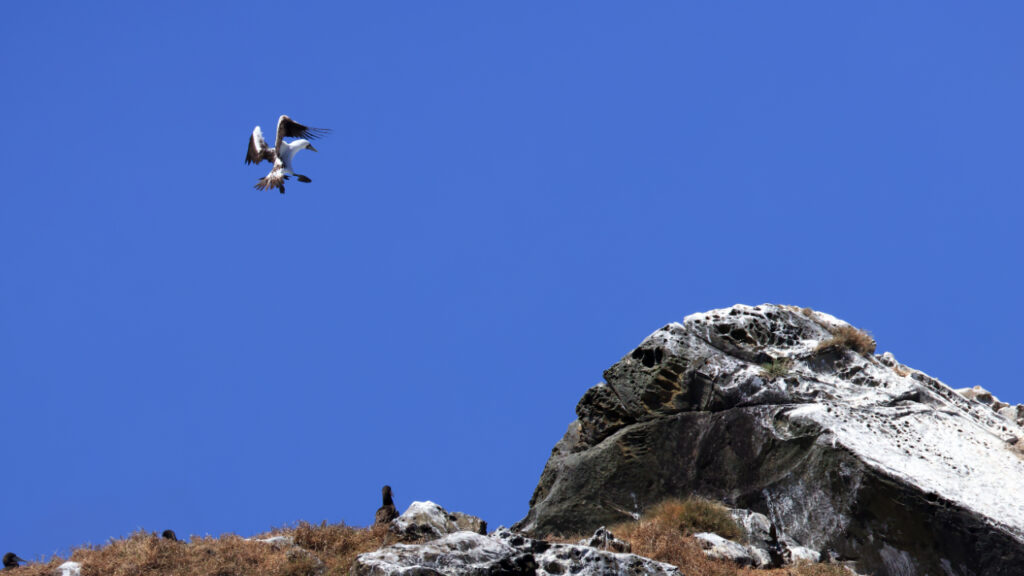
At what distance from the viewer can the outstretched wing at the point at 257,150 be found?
1891 centimetres

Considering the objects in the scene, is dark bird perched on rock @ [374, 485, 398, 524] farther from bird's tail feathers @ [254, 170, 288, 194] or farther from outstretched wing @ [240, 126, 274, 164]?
outstretched wing @ [240, 126, 274, 164]

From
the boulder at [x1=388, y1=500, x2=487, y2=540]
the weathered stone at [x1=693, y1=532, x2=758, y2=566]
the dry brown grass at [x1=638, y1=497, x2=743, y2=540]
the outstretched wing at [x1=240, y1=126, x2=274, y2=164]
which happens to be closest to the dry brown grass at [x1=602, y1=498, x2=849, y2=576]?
the dry brown grass at [x1=638, y1=497, x2=743, y2=540]

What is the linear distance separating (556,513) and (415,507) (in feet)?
11.2

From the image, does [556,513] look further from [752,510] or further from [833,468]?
[833,468]

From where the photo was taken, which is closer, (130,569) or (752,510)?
(130,569)

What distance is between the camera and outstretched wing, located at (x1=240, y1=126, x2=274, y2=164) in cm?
1891

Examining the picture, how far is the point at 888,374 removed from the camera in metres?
17.4

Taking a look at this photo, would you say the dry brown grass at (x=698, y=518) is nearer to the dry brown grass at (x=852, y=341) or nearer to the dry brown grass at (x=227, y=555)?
the dry brown grass at (x=852, y=341)

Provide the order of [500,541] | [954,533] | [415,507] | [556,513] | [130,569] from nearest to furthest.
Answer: [500,541] < [130,569] < [954,533] < [415,507] < [556,513]

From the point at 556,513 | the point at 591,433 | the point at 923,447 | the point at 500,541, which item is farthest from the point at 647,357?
the point at 500,541

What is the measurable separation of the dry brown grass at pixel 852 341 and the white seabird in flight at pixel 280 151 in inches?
373

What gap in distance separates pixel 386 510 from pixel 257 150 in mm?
7805

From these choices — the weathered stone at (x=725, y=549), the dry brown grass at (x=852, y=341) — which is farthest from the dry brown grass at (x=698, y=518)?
the dry brown grass at (x=852, y=341)

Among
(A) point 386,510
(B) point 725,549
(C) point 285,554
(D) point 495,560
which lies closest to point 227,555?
(C) point 285,554
